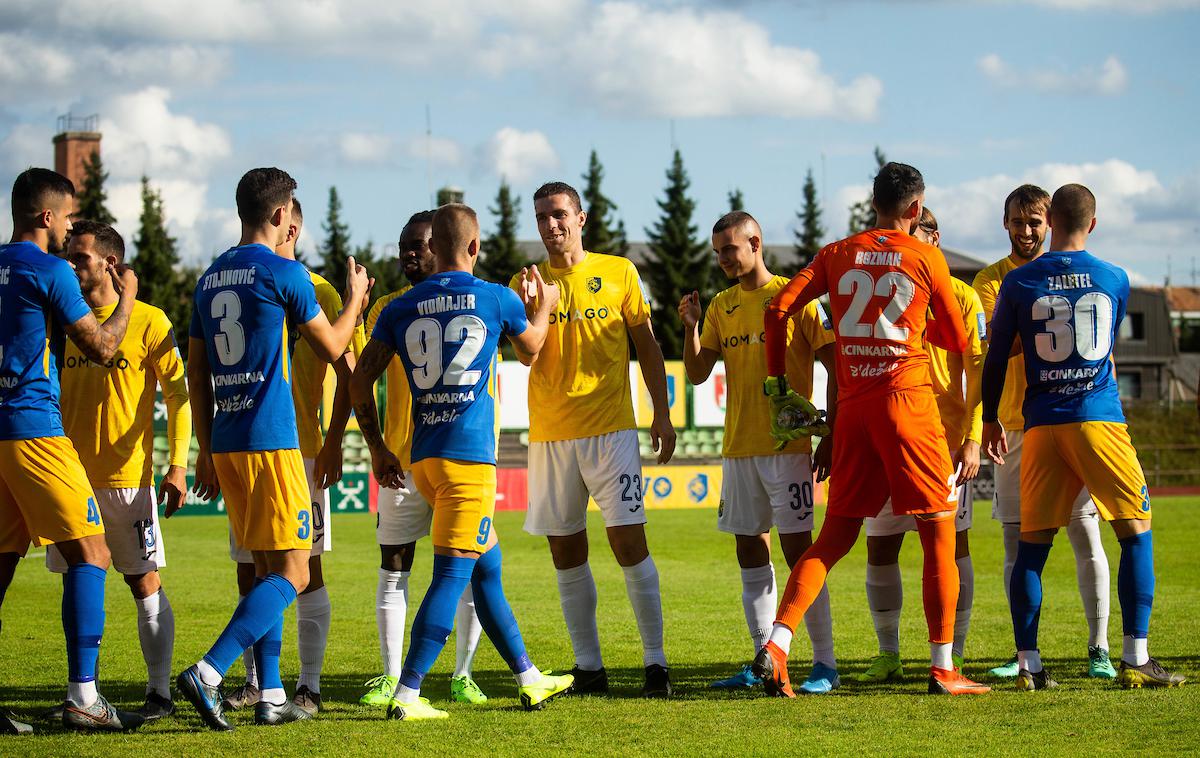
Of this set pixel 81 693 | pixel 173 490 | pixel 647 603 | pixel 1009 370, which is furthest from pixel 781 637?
pixel 81 693

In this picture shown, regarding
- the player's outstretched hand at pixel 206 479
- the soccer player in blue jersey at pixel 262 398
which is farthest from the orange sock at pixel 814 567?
the player's outstretched hand at pixel 206 479

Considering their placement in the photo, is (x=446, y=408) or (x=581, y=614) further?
(x=581, y=614)

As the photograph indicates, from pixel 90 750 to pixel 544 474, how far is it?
2.90m

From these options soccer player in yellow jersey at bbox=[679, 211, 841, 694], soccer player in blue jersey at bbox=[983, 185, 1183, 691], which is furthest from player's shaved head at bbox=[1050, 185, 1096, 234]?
soccer player in yellow jersey at bbox=[679, 211, 841, 694]

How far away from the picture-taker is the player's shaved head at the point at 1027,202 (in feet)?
25.4

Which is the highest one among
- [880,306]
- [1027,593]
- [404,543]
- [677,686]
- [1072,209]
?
[1072,209]

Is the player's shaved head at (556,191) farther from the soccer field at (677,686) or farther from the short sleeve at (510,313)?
the soccer field at (677,686)

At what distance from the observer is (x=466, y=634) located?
718 cm

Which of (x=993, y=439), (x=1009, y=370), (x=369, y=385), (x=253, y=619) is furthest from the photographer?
(x=1009, y=370)

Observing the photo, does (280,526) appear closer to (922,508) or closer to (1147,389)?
(922,508)

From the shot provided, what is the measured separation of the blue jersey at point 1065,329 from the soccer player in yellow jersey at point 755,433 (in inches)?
44.6

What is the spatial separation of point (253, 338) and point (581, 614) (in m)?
2.57

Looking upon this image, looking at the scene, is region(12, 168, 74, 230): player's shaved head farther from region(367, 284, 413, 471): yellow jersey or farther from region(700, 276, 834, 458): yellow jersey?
region(700, 276, 834, 458): yellow jersey

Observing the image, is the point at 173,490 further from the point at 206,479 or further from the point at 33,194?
the point at 33,194
